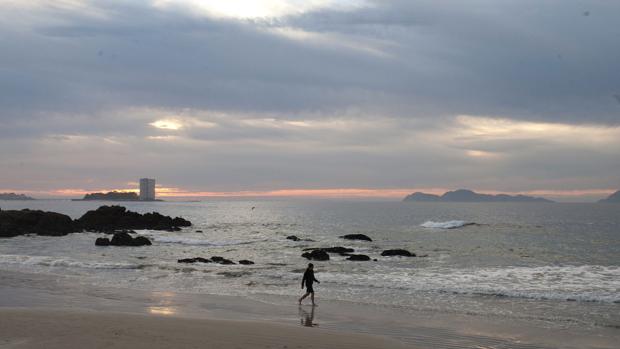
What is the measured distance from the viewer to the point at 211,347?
11.9m

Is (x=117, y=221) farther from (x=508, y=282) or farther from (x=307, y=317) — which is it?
(x=307, y=317)

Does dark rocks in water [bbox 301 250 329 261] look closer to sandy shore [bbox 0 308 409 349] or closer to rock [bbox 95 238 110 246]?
rock [bbox 95 238 110 246]

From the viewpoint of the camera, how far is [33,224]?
56.3 m

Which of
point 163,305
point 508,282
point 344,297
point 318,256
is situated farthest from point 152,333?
point 318,256

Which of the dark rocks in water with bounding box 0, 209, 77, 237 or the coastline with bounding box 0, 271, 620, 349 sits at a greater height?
the dark rocks in water with bounding box 0, 209, 77, 237

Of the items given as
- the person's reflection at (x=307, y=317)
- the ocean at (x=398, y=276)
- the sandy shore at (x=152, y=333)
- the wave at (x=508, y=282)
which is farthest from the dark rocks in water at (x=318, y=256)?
the sandy shore at (x=152, y=333)

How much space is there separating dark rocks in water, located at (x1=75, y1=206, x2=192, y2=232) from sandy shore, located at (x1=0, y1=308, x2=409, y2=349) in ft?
172

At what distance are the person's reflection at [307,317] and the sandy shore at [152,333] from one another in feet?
3.50

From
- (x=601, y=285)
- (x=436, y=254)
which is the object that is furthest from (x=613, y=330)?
(x=436, y=254)

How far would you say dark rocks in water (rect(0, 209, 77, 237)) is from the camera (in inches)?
2094

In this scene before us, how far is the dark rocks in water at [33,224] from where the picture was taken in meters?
53.2

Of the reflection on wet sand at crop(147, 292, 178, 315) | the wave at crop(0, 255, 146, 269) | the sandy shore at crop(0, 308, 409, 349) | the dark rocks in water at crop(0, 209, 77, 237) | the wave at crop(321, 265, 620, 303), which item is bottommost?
the wave at crop(321, 265, 620, 303)

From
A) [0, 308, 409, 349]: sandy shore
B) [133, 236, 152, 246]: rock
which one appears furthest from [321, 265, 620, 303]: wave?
[133, 236, 152, 246]: rock

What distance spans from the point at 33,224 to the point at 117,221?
46.4 feet
